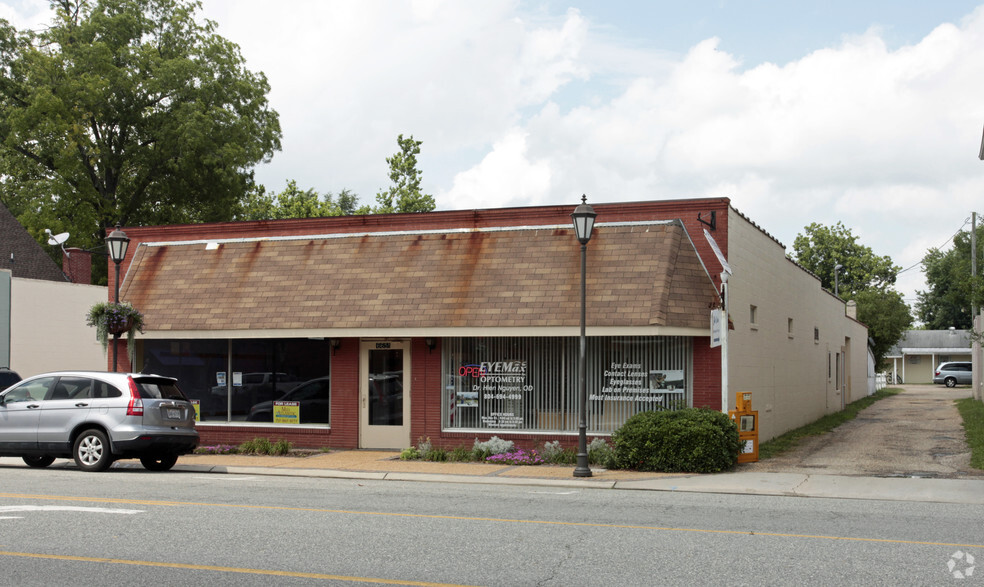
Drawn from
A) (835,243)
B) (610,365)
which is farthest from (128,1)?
(835,243)

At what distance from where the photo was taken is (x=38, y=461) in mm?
16500

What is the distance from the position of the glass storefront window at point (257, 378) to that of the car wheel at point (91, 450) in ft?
14.7

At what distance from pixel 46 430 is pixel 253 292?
17.2ft

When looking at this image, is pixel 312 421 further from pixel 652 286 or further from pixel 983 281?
pixel 983 281

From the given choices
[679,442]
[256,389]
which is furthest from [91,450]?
[679,442]

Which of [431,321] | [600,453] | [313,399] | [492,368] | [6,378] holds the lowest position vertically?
[600,453]

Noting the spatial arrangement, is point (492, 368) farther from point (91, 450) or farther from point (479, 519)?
point (479, 519)

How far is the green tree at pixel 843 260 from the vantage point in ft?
239

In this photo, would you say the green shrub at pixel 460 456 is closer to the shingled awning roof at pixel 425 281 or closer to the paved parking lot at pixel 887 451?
the shingled awning roof at pixel 425 281

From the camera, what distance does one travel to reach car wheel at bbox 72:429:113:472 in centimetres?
1521

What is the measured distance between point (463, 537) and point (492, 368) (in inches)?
361

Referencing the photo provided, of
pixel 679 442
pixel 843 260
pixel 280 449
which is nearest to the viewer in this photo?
pixel 679 442

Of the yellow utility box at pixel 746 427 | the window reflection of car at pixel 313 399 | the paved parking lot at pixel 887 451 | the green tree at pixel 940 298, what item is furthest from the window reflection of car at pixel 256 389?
the green tree at pixel 940 298

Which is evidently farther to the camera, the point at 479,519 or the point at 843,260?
the point at 843,260
